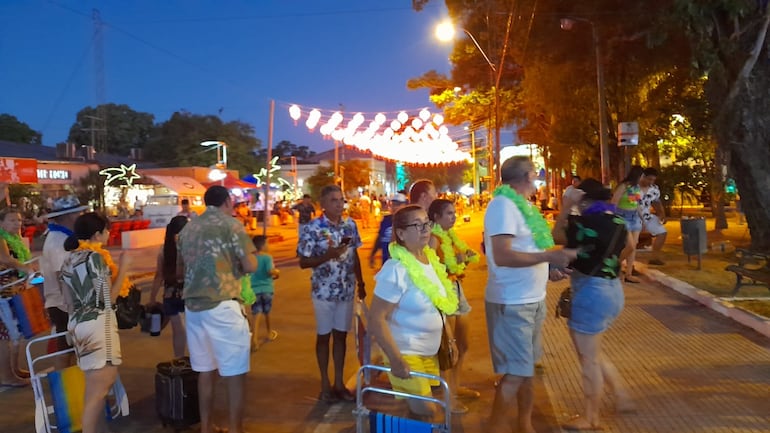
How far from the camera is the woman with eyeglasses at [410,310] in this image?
3.36 m

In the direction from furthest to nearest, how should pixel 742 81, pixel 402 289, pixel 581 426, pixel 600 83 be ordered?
1. pixel 600 83
2. pixel 742 81
3. pixel 581 426
4. pixel 402 289

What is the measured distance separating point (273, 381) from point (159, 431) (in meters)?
1.37

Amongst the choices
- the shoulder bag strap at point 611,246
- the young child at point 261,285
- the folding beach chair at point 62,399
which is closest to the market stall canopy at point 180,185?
the young child at point 261,285

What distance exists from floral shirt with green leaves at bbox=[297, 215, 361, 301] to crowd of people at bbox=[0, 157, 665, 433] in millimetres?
11

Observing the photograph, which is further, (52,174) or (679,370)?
(52,174)

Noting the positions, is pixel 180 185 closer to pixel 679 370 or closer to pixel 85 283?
pixel 85 283

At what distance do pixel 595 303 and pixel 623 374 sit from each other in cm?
177

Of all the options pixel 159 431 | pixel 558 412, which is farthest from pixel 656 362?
pixel 159 431

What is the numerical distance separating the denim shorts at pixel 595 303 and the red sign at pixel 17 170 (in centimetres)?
2386

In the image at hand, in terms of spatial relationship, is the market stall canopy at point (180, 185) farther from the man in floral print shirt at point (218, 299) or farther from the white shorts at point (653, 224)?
the man in floral print shirt at point (218, 299)

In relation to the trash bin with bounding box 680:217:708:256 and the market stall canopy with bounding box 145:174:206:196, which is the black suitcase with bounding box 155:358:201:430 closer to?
the trash bin with bounding box 680:217:708:256

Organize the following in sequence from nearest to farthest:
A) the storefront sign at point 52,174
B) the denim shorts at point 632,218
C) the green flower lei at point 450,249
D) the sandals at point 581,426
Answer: the sandals at point 581,426
the green flower lei at point 450,249
the denim shorts at point 632,218
the storefront sign at point 52,174

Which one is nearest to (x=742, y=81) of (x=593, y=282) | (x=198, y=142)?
(x=593, y=282)

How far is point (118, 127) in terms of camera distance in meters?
66.0
